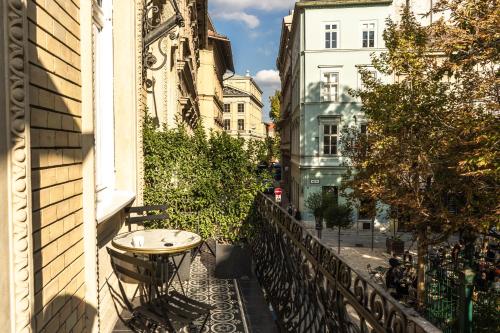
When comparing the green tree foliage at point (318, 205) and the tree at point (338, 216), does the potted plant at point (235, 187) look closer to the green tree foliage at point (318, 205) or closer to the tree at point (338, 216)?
the tree at point (338, 216)

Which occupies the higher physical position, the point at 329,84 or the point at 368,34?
the point at 368,34

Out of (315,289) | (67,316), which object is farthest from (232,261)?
(315,289)

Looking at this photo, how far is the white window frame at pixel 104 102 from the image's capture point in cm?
527

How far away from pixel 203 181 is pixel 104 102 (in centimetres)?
245

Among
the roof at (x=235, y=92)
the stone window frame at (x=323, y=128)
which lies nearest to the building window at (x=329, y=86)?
the stone window frame at (x=323, y=128)

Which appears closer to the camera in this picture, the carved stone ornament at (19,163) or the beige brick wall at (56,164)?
the carved stone ornament at (19,163)

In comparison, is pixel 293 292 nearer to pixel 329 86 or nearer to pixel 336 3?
pixel 329 86

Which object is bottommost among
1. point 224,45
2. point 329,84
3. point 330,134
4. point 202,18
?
point 330,134

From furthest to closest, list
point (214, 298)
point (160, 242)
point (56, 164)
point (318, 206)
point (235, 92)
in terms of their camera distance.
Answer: point (235, 92) < point (318, 206) < point (214, 298) < point (160, 242) < point (56, 164)

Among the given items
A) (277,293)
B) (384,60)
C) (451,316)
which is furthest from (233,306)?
(384,60)

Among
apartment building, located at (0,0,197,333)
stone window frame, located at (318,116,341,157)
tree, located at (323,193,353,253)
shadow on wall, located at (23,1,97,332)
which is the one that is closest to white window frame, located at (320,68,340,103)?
stone window frame, located at (318,116,341,157)

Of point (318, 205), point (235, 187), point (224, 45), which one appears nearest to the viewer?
point (235, 187)

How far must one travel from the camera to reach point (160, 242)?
15.2 ft

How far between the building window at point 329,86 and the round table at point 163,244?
21.2 meters
